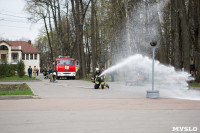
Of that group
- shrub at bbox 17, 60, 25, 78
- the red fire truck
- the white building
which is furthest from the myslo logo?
the white building

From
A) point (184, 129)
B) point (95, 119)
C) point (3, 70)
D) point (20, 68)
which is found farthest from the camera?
point (3, 70)

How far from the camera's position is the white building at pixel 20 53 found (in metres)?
85.8

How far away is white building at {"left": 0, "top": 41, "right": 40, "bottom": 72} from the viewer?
85756 mm

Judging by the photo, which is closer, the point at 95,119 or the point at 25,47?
the point at 95,119

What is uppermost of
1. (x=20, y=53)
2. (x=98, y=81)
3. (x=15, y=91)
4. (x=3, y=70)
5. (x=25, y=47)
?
(x=25, y=47)

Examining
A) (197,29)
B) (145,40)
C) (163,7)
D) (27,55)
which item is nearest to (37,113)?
(197,29)

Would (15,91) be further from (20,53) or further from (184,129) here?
(20,53)

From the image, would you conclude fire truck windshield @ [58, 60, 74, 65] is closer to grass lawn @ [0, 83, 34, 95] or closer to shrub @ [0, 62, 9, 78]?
shrub @ [0, 62, 9, 78]

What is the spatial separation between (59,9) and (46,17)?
6.69 meters

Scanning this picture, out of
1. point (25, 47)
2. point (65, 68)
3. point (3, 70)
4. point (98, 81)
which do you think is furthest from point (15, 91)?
point (25, 47)

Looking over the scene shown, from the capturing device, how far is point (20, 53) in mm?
89875

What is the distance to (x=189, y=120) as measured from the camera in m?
8.46

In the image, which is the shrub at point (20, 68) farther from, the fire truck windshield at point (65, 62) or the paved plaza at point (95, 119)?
the paved plaza at point (95, 119)

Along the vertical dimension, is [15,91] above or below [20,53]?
below
